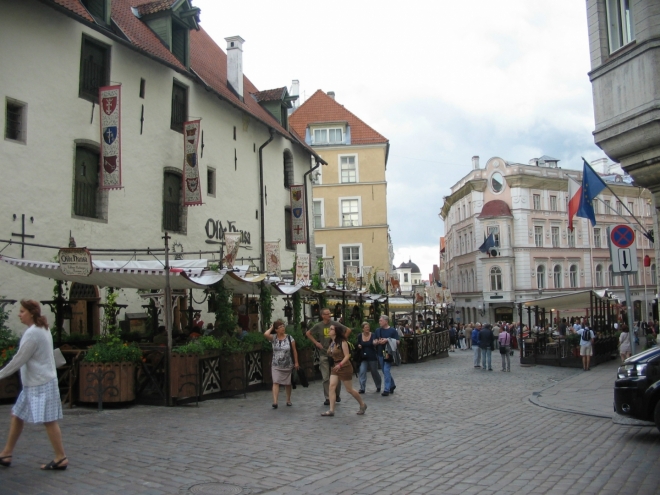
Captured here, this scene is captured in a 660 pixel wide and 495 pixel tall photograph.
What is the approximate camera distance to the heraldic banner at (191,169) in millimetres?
20875

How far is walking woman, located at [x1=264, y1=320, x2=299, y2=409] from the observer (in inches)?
491

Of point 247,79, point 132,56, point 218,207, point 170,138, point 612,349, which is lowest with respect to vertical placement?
point 612,349

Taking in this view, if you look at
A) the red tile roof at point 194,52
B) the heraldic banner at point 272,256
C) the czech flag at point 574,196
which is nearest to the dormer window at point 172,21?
the red tile roof at point 194,52

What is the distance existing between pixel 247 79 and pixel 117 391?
80.0 ft

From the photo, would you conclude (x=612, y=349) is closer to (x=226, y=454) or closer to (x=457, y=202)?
(x=226, y=454)

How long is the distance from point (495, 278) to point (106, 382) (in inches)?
2088

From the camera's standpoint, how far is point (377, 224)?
4625cm

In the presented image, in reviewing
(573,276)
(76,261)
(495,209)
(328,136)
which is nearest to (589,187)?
(76,261)

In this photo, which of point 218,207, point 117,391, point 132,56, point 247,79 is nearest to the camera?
point 117,391

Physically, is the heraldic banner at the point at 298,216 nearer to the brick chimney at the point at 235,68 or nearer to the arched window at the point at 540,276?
the brick chimney at the point at 235,68

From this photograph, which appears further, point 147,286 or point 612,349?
point 612,349

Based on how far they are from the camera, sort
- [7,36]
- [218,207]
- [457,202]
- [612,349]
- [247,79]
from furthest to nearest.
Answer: [457,202], [247,79], [612,349], [218,207], [7,36]

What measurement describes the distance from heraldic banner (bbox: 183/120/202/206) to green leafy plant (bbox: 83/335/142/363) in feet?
29.5

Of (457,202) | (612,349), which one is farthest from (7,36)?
(457,202)
